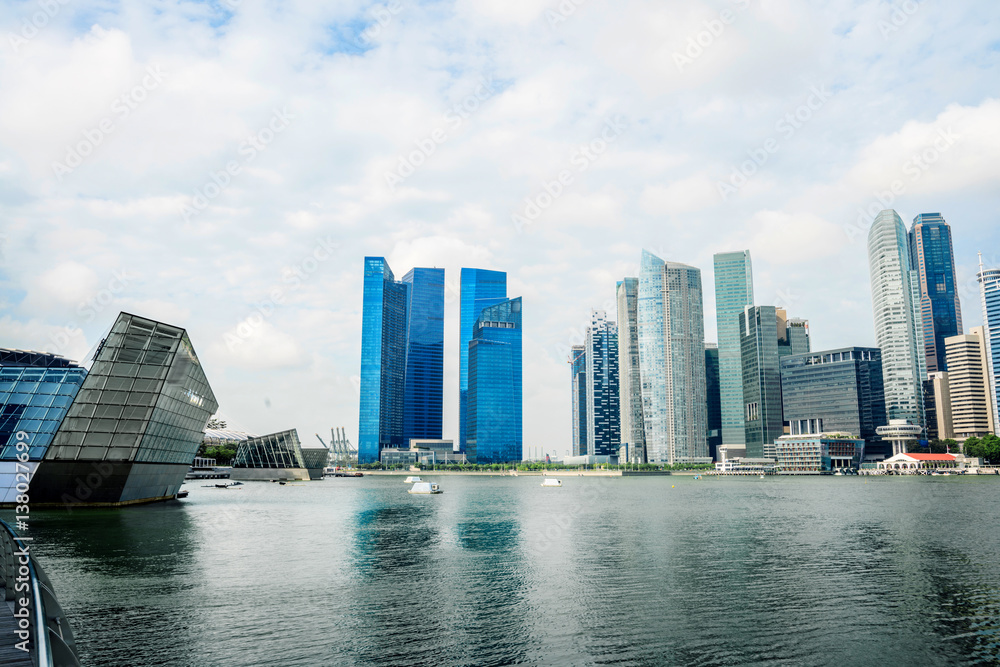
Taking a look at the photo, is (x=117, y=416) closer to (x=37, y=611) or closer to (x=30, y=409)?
(x=30, y=409)

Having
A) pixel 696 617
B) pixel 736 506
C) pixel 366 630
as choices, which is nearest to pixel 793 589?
pixel 696 617

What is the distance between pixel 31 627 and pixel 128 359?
253ft

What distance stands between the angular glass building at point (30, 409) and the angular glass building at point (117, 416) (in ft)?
6.89

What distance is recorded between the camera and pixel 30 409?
86.6m

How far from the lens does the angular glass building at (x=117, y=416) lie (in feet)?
277

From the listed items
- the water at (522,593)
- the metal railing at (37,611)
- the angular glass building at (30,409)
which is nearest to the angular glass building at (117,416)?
the angular glass building at (30,409)

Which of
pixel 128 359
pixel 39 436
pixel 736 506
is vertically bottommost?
pixel 736 506

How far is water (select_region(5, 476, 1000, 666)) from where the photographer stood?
2912 cm

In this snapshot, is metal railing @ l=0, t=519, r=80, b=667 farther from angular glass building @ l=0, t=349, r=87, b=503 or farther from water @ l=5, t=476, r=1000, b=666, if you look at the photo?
angular glass building @ l=0, t=349, r=87, b=503

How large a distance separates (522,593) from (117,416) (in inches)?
2751

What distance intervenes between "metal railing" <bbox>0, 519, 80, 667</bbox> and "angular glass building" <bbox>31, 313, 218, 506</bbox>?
64869mm

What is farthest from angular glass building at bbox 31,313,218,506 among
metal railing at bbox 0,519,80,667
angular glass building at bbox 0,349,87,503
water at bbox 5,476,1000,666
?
metal railing at bbox 0,519,80,667

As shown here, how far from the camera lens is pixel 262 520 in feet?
282

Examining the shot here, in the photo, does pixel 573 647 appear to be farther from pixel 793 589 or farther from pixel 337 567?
pixel 337 567
